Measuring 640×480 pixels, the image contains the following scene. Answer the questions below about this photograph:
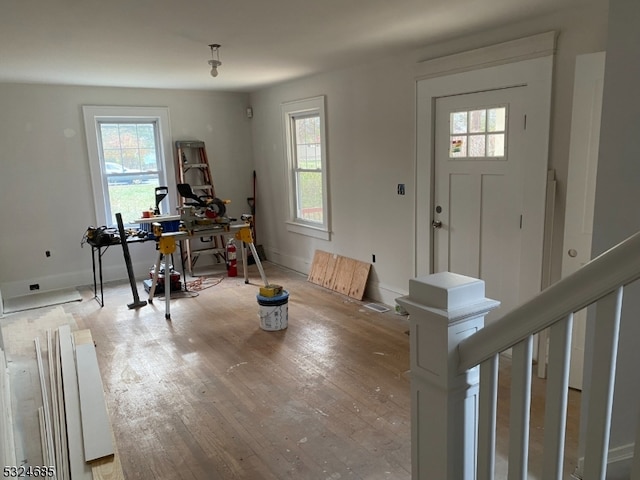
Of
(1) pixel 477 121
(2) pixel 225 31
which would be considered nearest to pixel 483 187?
(1) pixel 477 121

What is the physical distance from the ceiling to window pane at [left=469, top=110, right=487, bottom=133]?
607mm

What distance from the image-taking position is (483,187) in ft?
12.4

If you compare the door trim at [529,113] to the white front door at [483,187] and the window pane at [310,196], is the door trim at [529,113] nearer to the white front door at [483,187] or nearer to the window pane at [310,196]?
the white front door at [483,187]

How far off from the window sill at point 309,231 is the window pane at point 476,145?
2299mm

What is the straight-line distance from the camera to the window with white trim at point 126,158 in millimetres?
5938

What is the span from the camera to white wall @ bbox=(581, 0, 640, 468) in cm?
160

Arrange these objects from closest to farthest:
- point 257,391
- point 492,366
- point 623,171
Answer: point 492,366
point 623,171
point 257,391

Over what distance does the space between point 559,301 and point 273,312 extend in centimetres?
358

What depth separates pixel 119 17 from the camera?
2.91 metres

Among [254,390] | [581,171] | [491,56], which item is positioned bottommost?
[254,390]

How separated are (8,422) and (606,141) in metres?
3.30

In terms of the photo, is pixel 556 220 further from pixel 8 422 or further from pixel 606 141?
pixel 8 422

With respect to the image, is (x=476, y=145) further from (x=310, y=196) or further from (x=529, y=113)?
(x=310, y=196)

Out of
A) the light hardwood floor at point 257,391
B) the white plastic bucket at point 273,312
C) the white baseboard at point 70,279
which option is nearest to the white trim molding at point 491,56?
the light hardwood floor at point 257,391
